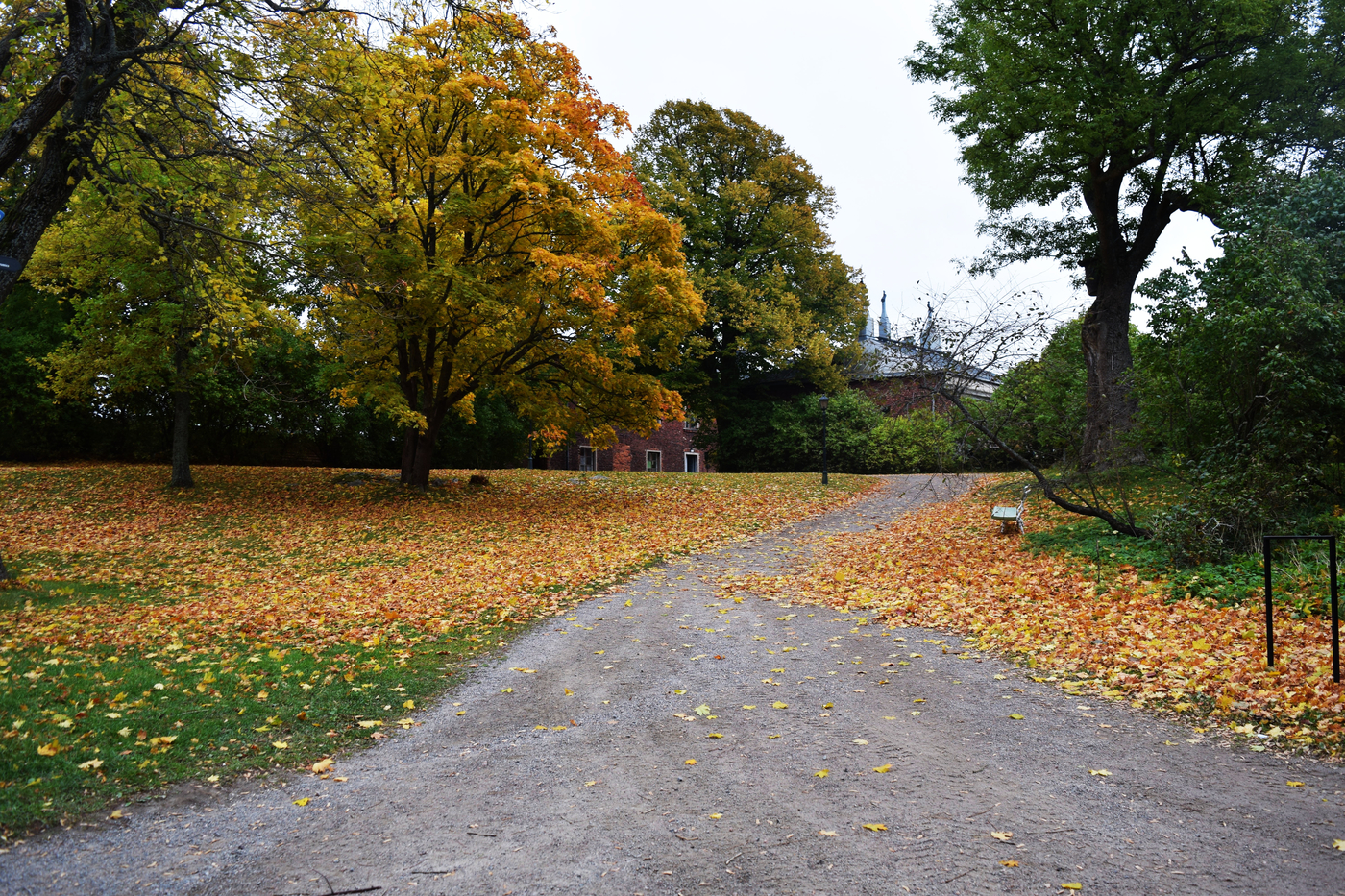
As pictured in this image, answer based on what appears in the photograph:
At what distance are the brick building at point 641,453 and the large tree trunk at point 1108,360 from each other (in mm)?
23049

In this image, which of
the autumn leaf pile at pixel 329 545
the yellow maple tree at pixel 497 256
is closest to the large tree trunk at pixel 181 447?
the autumn leaf pile at pixel 329 545

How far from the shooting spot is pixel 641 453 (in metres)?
43.3

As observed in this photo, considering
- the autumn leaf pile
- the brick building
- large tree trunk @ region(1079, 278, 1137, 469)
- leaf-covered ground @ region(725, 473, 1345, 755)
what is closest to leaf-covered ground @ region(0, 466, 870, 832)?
the autumn leaf pile

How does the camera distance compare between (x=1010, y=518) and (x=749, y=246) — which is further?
(x=749, y=246)

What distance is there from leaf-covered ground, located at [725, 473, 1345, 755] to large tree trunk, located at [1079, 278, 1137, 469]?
3.74 metres

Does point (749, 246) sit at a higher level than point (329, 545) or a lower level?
higher

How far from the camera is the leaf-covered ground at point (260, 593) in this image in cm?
544

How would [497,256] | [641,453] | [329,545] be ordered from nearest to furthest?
[329,545] < [497,256] < [641,453]

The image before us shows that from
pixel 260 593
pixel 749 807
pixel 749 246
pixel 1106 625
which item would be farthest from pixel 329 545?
pixel 749 246

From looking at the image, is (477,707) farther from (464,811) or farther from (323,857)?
(323,857)

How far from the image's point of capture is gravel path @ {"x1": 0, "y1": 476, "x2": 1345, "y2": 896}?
3.75 metres

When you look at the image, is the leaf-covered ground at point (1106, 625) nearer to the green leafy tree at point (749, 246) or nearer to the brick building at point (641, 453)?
the green leafy tree at point (749, 246)

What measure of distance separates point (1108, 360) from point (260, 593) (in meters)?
17.4

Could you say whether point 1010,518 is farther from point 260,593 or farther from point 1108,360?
point 260,593
